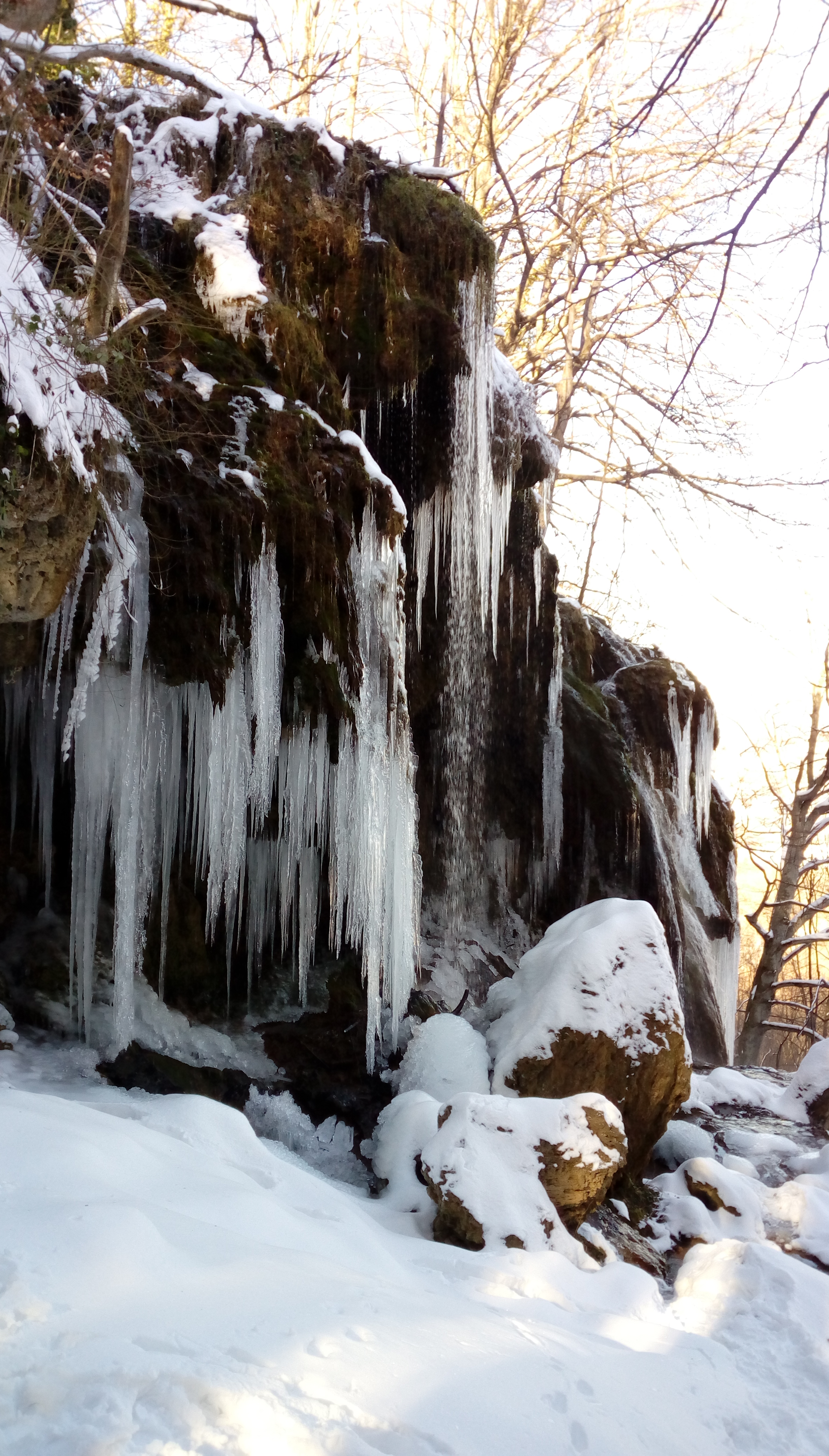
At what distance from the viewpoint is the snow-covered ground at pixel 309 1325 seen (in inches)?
69.4

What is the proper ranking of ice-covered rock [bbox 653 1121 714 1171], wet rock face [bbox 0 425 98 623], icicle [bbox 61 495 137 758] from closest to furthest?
wet rock face [bbox 0 425 98 623] → icicle [bbox 61 495 137 758] → ice-covered rock [bbox 653 1121 714 1171]

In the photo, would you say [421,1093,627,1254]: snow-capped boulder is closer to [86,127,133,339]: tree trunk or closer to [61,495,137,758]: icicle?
[61,495,137,758]: icicle

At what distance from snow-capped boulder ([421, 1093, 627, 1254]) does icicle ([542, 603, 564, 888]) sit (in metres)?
4.81

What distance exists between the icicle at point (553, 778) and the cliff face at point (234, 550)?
180cm

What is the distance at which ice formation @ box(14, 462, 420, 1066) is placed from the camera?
4.32m

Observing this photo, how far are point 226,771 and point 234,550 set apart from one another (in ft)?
3.50

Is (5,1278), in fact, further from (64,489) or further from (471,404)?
(471,404)

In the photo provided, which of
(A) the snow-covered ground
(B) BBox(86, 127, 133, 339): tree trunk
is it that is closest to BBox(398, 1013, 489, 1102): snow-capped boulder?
(A) the snow-covered ground

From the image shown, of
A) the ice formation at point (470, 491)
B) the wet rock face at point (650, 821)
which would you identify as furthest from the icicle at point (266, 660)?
the wet rock face at point (650, 821)

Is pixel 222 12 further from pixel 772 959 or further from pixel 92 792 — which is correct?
pixel 772 959

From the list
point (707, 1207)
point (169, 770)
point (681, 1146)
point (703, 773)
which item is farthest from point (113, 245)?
point (703, 773)

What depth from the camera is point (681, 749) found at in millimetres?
9898

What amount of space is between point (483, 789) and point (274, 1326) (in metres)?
7.03

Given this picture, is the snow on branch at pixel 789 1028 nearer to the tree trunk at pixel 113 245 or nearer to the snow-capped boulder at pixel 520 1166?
the snow-capped boulder at pixel 520 1166
